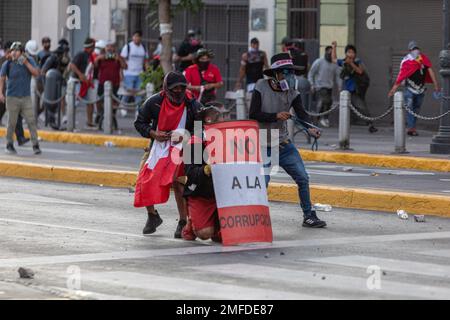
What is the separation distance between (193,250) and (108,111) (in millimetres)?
14813

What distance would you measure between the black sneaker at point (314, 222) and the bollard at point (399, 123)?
8.48 meters

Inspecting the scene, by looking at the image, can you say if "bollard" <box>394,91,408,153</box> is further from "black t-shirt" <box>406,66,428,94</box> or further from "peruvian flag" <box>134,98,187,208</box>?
"peruvian flag" <box>134,98,187,208</box>

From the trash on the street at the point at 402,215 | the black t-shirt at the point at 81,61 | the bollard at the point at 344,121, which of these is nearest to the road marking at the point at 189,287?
the trash on the street at the point at 402,215

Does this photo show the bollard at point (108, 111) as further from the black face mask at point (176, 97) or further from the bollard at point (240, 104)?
the black face mask at point (176, 97)

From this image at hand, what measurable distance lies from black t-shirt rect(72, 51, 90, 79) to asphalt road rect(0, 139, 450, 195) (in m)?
3.11

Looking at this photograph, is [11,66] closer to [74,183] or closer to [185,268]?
[74,183]

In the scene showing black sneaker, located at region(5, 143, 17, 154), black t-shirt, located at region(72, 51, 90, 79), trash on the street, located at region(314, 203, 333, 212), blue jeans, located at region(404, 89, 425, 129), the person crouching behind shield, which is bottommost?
trash on the street, located at region(314, 203, 333, 212)

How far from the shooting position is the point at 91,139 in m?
26.3

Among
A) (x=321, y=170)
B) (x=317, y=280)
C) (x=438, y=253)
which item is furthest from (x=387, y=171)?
(x=317, y=280)

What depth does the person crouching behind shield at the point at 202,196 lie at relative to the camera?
13.1 m

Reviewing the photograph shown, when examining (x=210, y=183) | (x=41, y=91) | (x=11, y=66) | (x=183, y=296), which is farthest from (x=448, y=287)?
(x=41, y=91)

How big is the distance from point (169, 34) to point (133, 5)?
794cm

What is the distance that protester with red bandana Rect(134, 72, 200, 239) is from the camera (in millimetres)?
13469

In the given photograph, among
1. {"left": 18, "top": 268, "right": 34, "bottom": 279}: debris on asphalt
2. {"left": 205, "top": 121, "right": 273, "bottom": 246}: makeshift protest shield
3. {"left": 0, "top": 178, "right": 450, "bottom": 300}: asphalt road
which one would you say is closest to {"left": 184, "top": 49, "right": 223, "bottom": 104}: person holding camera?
{"left": 0, "top": 178, "right": 450, "bottom": 300}: asphalt road
